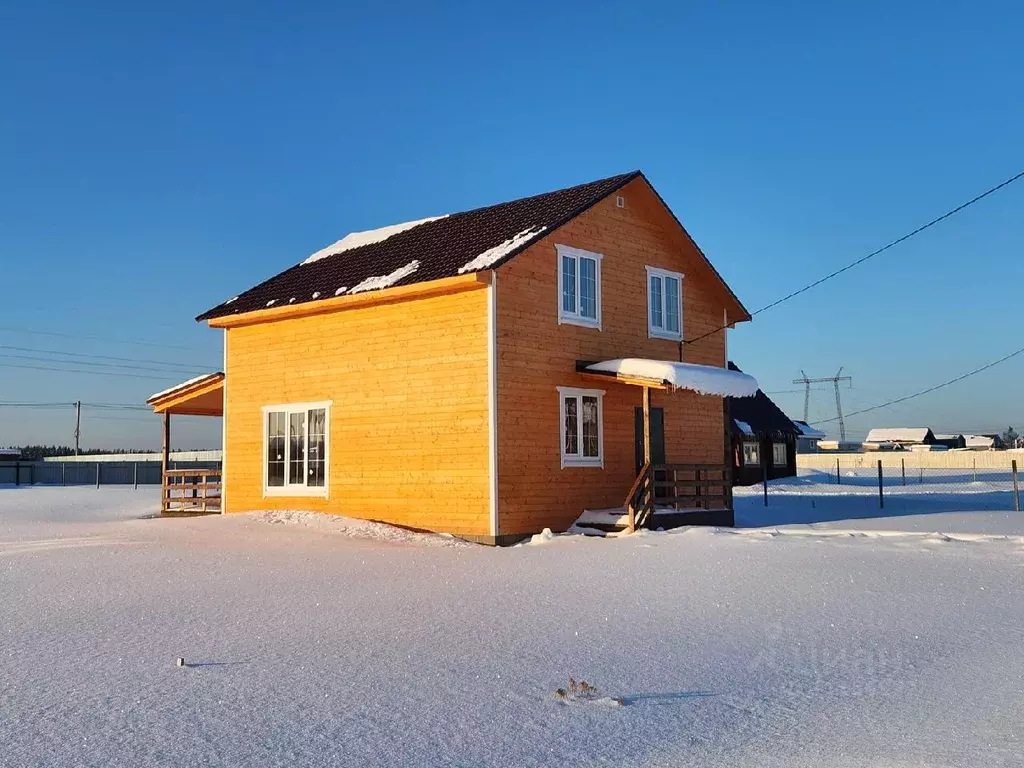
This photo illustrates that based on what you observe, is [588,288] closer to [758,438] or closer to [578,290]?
[578,290]

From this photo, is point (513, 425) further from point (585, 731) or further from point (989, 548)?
point (585, 731)

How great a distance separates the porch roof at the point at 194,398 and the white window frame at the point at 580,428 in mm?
7737

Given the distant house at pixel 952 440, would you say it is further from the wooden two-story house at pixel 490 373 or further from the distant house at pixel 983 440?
the wooden two-story house at pixel 490 373

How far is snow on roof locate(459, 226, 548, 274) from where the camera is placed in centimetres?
1709

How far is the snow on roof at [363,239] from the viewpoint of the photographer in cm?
2323

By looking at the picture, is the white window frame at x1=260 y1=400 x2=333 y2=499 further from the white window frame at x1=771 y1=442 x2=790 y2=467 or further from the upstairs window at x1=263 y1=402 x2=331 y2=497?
the white window frame at x1=771 y1=442 x2=790 y2=467

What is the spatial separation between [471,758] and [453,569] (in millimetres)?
7522

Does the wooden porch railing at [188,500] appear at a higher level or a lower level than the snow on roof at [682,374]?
lower

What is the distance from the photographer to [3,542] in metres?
16.3

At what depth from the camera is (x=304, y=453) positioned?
65.4ft

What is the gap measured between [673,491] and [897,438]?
304 feet

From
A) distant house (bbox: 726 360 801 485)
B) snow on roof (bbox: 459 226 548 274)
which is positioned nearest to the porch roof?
snow on roof (bbox: 459 226 548 274)

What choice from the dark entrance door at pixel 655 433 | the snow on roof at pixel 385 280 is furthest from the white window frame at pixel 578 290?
the snow on roof at pixel 385 280

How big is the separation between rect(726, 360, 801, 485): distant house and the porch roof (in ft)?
78.3
